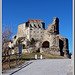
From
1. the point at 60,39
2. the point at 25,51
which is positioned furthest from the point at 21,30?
the point at 25,51

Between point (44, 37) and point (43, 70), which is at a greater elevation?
point (44, 37)

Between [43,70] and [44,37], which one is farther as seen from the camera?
[44,37]

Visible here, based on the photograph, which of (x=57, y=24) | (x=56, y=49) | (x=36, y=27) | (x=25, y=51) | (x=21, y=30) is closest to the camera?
(x=25, y=51)

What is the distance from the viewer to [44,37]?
4753 centimetres

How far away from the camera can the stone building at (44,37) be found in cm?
4017

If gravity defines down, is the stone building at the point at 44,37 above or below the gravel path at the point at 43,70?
above

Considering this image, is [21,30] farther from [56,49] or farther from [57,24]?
[56,49]

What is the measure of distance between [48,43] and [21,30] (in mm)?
13908

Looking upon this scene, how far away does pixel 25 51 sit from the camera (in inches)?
1427

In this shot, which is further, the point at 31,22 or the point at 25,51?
the point at 31,22

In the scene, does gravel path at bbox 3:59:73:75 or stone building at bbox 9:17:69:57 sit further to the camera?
stone building at bbox 9:17:69:57

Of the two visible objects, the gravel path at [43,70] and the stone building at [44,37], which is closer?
the gravel path at [43,70]

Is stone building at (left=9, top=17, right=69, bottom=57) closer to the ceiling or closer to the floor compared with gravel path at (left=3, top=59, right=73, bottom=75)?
closer to the ceiling

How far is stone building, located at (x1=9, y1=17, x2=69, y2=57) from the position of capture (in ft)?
132
